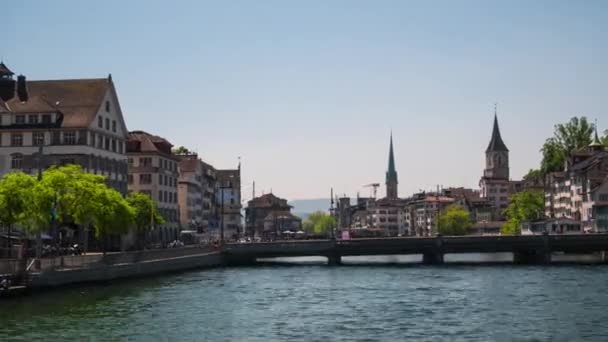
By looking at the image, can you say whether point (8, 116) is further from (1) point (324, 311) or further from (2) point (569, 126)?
(2) point (569, 126)

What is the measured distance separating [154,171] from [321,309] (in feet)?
254

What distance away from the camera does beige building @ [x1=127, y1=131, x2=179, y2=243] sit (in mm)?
135875

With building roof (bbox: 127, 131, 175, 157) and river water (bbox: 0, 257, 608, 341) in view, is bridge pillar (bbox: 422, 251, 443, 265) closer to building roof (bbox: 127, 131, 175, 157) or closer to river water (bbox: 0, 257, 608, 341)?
river water (bbox: 0, 257, 608, 341)

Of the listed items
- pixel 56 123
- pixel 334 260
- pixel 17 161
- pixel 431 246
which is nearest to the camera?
pixel 17 161

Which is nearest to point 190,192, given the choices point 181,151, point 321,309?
point 181,151

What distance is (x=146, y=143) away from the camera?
13762 cm

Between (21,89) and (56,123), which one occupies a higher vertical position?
(21,89)

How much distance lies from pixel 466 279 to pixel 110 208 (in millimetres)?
33795

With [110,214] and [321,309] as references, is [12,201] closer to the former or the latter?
[110,214]

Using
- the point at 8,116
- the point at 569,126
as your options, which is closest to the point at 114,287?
the point at 8,116

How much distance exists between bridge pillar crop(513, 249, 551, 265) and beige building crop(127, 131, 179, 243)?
162ft

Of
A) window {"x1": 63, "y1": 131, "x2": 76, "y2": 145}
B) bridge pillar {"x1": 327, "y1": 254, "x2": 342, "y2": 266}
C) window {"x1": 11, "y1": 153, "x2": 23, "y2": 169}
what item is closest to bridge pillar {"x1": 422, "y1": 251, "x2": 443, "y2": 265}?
bridge pillar {"x1": 327, "y1": 254, "x2": 342, "y2": 266}

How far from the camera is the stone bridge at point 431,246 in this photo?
117m

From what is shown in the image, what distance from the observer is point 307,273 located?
105000mm
